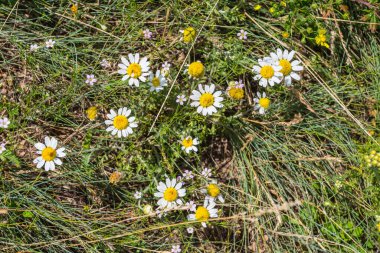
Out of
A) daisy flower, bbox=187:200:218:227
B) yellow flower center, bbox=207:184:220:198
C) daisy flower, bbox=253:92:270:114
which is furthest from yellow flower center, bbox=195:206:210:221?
daisy flower, bbox=253:92:270:114

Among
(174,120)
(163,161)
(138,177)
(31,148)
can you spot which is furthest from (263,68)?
(31,148)

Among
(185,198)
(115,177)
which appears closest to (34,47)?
(115,177)

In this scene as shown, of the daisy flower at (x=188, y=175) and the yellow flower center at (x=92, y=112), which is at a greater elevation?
the yellow flower center at (x=92, y=112)

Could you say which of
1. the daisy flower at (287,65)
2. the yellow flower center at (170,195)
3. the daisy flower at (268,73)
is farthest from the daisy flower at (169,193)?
the daisy flower at (287,65)

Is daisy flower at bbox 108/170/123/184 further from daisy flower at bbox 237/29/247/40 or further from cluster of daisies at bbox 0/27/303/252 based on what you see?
daisy flower at bbox 237/29/247/40

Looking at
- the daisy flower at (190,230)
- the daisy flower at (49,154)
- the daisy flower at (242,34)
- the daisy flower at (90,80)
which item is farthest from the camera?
the daisy flower at (242,34)

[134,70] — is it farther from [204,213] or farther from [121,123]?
[204,213]

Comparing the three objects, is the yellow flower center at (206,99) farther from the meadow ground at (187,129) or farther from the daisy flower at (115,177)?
the daisy flower at (115,177)
